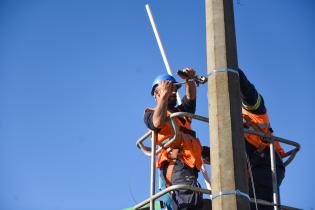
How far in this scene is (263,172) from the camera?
725 cm

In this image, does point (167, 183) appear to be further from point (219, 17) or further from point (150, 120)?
point (219, 17)

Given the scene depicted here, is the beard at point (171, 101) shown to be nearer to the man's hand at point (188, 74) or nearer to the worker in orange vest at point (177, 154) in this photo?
the worker in orange vest at point (177, 154)

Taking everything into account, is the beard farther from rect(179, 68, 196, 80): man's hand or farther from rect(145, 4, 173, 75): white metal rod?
rect(145, 4, 173, 75): white metal rod

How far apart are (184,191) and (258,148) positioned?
112 cm

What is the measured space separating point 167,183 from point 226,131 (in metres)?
2.11

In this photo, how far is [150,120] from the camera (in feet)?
23.1

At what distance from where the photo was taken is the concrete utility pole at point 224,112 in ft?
16.3

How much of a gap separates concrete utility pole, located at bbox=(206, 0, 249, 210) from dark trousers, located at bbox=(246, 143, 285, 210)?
2.07 meters

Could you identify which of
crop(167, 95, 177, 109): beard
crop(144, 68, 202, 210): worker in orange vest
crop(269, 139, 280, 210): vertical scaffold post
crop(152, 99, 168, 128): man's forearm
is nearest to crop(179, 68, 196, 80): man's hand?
crop(144, 68, 202, 210): worker in orange vest

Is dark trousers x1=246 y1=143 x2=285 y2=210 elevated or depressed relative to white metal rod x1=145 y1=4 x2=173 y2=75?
depressed

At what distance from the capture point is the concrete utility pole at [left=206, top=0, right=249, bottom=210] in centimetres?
496

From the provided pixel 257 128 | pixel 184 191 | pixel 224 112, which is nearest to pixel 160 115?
pixel 184 191

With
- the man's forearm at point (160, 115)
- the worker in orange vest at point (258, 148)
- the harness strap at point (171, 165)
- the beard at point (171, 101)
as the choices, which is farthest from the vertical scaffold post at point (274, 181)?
the beard at point (171, 101)

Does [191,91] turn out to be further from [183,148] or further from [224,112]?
[224,112]
